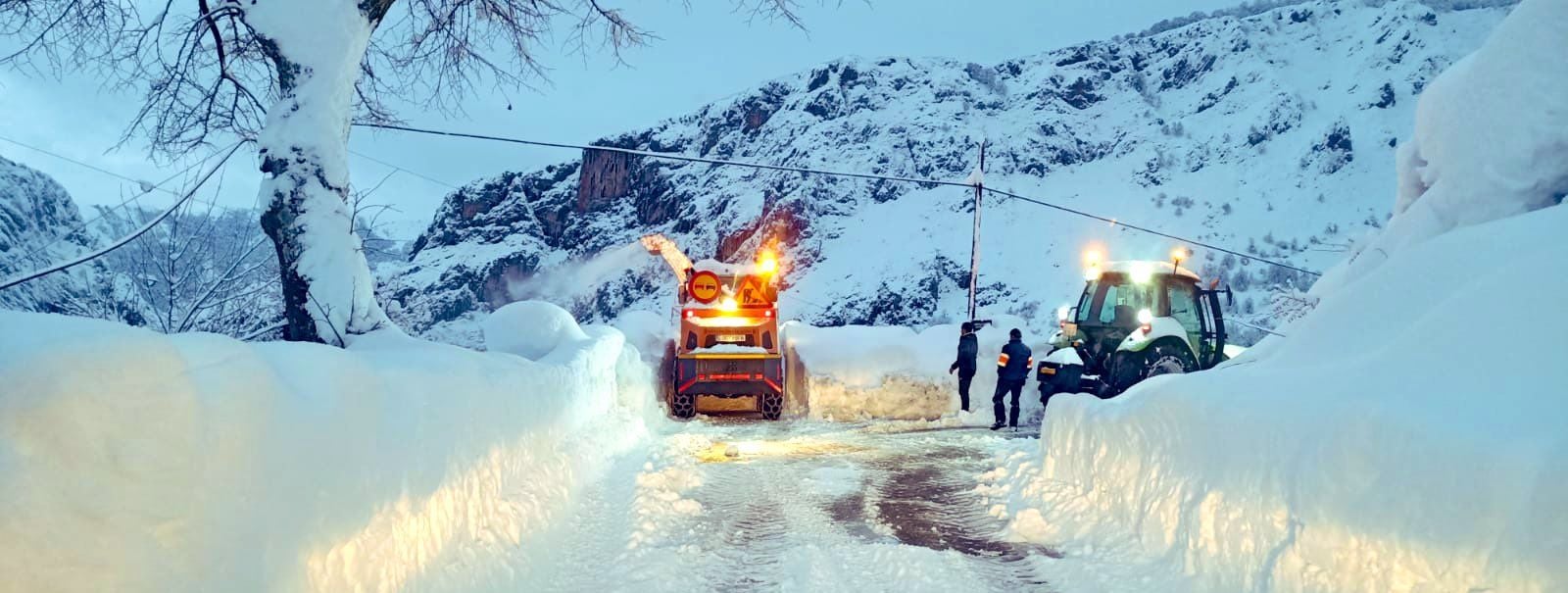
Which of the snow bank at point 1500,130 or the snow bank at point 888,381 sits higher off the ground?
the snow bank at point 1500,130

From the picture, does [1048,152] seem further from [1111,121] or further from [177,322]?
[177,322]

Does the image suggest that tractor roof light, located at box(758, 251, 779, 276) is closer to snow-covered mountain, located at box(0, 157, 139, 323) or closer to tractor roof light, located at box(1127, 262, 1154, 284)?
tractor roof light, located at box(1127, 262, 1154, 284)

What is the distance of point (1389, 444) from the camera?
11.4 feet

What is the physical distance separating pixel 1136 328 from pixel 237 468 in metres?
13.0

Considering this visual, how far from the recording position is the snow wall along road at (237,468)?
7.85 ft

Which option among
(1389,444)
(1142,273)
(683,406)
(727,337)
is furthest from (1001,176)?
(1389,444)

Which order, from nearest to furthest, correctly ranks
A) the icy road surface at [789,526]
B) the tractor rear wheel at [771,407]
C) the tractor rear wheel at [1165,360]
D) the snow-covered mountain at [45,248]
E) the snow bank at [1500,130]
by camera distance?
the snow bank at [1500,130]
the icy road surface at [789,526]
the snow-covered mountain at [45,248]
the tractor rear wheel at [1165,360]
the tractor rear wheel at [771,407]

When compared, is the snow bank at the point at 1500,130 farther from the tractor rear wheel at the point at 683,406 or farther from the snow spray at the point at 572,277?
the snow spray at the point at 572,277

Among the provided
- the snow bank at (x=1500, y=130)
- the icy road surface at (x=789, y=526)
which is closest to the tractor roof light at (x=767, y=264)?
the icy road surface at (x=789, y=526)

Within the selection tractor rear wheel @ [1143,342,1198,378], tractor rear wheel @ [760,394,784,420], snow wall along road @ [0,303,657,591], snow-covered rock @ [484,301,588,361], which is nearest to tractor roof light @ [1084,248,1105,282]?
tractor rear wheel @ [1143,342,1198,378]

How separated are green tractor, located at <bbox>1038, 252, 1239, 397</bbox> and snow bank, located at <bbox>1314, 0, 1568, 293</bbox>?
7.07m

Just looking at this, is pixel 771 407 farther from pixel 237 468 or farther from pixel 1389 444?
pixel 237 468

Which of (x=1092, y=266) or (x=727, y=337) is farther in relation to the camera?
(x=727, y=337)

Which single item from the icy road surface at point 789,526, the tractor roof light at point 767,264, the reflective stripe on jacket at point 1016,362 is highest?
the tractor roof light at point 767,264
